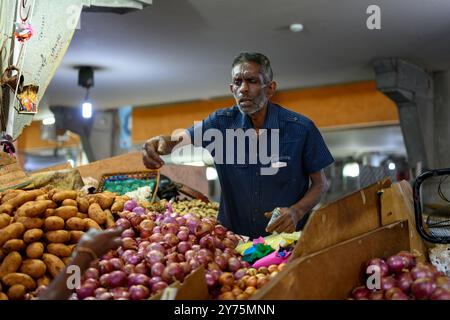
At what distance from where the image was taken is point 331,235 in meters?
1.86

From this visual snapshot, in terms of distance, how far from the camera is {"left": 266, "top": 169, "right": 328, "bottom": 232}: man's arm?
2.46 meters

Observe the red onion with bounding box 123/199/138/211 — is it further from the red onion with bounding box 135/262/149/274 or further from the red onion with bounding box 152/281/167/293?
the red onion with bounding box 152/281/167/293

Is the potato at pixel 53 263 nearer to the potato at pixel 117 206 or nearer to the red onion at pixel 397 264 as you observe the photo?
the potato at pixel 117 206

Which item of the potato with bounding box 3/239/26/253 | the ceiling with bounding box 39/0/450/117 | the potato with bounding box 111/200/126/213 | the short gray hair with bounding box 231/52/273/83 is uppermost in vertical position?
the ceiling with bounding box 39/0/450/117

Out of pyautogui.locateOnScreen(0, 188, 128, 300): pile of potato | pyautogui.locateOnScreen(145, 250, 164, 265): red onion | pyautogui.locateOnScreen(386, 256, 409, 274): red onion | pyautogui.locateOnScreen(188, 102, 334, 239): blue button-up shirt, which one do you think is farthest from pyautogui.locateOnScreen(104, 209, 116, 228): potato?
pyautogui.locateOnScreen(386, 256, 409, 274): red onion

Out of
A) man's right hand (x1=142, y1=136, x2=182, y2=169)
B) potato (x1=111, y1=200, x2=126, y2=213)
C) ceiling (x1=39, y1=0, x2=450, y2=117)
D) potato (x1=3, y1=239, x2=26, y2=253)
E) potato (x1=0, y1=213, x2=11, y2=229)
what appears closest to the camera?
potato (x1=3, y1=239, x2=26, y2=253)

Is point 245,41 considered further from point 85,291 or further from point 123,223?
point 85,291

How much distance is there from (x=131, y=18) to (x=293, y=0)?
194 centimetres

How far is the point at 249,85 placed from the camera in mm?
3010

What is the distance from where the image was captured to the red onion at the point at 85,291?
5.82ft

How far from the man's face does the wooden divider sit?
47.0 inches

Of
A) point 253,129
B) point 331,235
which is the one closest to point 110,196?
point 253,129

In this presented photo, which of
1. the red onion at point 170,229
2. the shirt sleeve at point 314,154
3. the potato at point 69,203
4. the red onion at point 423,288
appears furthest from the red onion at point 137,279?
the shirt sleeve at point 314,154
